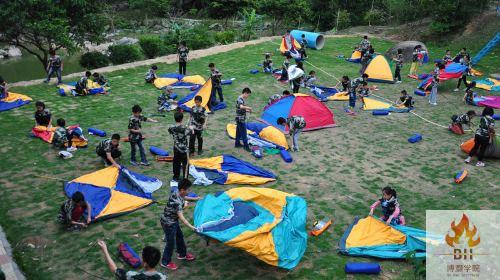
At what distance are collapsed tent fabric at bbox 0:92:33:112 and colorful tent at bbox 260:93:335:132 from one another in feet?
29.7

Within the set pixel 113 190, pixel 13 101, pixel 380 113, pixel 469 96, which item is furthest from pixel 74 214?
pixel 469 96

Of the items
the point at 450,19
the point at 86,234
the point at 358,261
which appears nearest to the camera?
the point at 358,261

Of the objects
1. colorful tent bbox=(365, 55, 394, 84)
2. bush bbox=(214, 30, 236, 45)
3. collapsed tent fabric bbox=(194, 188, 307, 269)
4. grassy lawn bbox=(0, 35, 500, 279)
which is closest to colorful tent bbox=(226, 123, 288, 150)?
grassy lawn bbox=(0, 35, 500, 279)

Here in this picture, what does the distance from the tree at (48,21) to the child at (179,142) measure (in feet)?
40.3

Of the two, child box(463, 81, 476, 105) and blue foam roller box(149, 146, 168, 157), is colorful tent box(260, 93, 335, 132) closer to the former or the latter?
blue foam roller box(149, 146, 168, 157)

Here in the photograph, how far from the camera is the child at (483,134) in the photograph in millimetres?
11445

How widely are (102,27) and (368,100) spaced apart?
1440 centimetres

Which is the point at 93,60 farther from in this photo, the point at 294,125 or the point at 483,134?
the point at 483,134

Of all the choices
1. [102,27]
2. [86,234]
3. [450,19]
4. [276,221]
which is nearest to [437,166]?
[276,221]

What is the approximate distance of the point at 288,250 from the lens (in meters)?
7.19

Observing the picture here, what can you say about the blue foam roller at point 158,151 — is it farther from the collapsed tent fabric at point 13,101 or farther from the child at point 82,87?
the collapsed tent fabric at point 13,101

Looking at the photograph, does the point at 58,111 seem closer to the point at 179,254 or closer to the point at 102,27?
the point at 102,27

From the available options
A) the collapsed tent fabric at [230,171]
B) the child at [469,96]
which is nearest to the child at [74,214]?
the collapsed tent fabric at [230,171]

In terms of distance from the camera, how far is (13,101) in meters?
15.5
